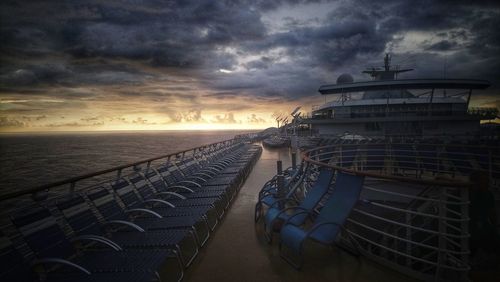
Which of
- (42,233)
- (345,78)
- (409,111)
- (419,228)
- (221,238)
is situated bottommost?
(221,238)

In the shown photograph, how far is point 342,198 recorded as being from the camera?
11.9 feet

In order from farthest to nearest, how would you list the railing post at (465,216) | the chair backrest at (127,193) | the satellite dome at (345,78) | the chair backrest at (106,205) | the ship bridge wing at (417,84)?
the satellite dome at (345,78) < the ship bridge wing at (417,84) < the chair backrest at (127,193) < the chair backrest at (106,205) < the railing post at (465,216)

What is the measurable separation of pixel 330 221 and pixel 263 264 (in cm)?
110

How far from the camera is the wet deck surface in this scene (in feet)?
10.8

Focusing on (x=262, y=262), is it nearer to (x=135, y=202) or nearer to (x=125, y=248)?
(x=125, y=248)

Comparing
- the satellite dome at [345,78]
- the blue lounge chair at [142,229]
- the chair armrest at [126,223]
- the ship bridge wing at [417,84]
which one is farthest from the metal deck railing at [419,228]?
the satellite dome at [345,78]

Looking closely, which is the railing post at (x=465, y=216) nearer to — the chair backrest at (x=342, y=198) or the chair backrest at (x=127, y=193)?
the chair backrest at (x=342, y=198)

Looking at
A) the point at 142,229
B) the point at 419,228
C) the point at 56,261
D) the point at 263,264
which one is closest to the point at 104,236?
the point at 142,229

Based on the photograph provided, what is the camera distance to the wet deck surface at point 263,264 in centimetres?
328

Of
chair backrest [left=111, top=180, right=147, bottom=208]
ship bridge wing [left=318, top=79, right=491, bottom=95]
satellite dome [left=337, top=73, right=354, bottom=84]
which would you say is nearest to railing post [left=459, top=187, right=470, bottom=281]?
chair backrest [left=111, top=180, right=147, bottom=208]

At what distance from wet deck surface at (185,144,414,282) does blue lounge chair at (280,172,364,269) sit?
0.21m

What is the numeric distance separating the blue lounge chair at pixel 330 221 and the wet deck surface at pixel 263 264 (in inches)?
8.2

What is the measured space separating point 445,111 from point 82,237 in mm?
34704

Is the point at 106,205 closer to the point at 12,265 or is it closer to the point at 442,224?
the point at 12,265
